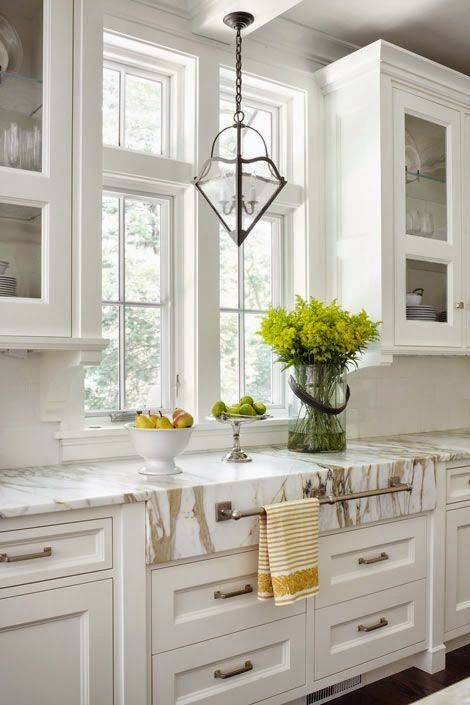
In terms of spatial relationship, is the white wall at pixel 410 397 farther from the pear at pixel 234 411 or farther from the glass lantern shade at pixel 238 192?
the glass lantern shade at pixel 238 192

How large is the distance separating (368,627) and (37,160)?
75.0 inches

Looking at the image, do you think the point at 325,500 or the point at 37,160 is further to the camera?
the point at 325,500

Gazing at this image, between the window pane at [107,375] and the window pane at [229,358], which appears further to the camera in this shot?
the window pane at [229,358]

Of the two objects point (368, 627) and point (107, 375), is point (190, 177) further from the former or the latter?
point (368, 627)

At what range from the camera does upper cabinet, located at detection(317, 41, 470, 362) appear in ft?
9.19

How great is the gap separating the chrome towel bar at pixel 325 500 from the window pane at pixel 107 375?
74 centimetres

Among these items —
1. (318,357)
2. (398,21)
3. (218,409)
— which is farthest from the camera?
(398,21)

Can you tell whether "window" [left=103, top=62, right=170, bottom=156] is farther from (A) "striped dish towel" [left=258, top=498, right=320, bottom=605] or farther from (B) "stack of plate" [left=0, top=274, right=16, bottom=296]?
(A) "striped dish towel" [left=258, top=498, right=320, bottom=605]

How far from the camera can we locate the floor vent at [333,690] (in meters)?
2.35

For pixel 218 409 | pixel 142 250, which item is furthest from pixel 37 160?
pixel 218 409

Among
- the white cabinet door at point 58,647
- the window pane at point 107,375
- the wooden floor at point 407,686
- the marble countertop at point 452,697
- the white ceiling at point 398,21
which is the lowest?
the wooden floor at point 407,686

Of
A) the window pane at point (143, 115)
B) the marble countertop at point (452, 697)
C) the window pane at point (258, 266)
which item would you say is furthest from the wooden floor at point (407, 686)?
the window pane at point (143, 115)

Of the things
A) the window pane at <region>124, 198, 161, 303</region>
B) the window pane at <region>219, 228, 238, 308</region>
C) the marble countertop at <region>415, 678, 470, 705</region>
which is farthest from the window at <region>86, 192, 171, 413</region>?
the marble countertop at <region>415, 678, 470, 705</region>

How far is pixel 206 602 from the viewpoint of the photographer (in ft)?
6.68
